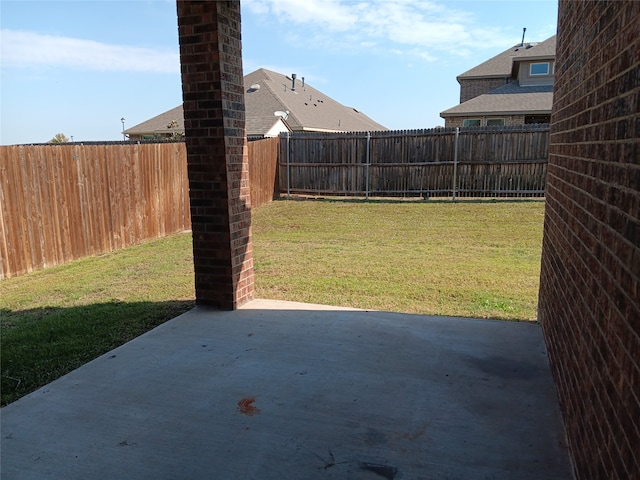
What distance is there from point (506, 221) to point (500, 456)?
376 inches

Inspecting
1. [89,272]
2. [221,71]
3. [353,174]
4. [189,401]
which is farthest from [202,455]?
[353,174]

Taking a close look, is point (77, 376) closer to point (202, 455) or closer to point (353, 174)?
point (202, 455)

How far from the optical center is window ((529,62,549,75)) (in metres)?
22.0

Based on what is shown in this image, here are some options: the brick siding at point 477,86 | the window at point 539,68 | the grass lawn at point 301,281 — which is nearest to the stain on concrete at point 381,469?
the grass lawn at point 301,281

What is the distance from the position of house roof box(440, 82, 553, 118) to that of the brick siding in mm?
3055

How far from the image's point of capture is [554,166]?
4113 millimetres

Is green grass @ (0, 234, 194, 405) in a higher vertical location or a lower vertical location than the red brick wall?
lower

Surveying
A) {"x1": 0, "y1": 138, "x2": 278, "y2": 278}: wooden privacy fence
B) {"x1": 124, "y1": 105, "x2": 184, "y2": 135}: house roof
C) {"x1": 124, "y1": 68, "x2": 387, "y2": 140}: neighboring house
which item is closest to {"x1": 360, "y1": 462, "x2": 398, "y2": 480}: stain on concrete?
{"x1": 0, "y1": 138, "x2": 278, "y2": 278}: wooden privacy fence

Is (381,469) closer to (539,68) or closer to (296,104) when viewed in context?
(539,68)

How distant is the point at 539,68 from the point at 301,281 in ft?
66.0

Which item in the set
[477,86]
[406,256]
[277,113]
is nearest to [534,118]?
[477,86]

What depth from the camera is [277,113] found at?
25.2 m

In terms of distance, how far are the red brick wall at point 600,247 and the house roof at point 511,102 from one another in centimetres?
1919

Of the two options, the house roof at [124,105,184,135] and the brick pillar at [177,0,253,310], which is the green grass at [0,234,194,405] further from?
the house roof at [124,105,184,135]
